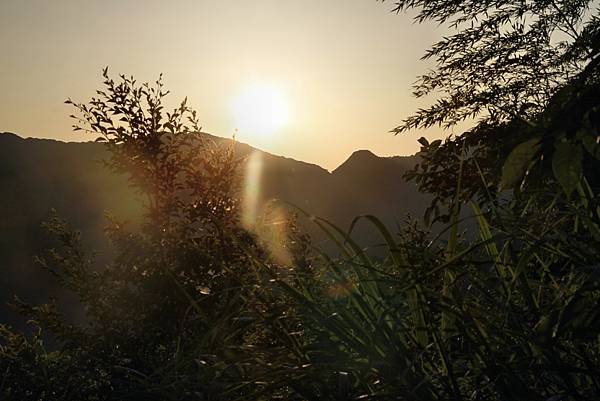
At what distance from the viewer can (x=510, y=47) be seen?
10047mm

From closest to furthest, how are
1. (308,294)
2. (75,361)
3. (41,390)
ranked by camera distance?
(308,294)
(75,361)
(41,390)

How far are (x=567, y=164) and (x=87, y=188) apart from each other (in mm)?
77544

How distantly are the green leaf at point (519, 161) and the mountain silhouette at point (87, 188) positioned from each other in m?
61.2

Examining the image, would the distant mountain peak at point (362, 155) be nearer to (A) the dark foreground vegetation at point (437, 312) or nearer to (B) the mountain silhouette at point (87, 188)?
(B) the mountain silhouette at point (87, 188)

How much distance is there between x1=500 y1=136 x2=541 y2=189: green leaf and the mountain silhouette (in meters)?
61.2

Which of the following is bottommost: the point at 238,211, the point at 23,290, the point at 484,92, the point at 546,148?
the point at 23,290

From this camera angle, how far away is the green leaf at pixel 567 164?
169 centimetres

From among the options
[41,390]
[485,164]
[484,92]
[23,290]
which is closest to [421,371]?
[485,164]

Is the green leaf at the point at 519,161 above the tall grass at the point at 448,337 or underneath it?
above

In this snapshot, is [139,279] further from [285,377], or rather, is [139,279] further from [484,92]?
[285,377]

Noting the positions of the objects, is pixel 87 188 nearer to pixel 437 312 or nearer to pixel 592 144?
pixel 437 312

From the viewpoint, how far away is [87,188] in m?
75.2

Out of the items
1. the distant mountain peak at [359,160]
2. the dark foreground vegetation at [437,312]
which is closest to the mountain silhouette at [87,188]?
the distant mountain peak at [359,160]

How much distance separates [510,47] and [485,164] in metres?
2.78
